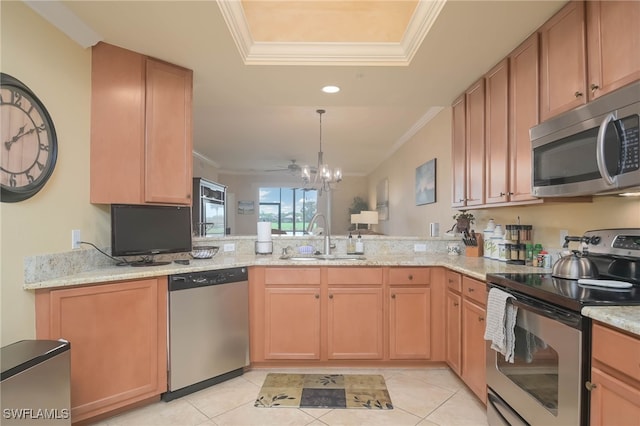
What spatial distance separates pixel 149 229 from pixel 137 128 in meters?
0.71

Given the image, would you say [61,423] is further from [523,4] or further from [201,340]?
[523,4]

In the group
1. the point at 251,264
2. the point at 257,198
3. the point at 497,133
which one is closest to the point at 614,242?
the point at 497,133

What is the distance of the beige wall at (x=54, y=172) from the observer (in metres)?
1.70

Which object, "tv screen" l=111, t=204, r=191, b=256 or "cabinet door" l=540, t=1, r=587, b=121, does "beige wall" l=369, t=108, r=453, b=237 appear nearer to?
"cabinet door" l=540, t=1, r=587, b=121

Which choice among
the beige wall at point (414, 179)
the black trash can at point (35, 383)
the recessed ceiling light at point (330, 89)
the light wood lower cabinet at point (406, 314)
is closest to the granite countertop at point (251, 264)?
the light wood lower cabinet at point (406, 314)

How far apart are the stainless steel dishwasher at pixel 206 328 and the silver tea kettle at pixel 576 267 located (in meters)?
2.10

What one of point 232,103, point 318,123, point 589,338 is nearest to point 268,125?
point 318,123

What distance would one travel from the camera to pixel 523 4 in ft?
5.87

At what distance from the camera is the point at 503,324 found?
1.78 m

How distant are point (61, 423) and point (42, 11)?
2.11 meters

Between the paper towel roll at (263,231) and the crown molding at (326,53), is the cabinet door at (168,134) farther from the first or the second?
the paper towel roll at (263,231)

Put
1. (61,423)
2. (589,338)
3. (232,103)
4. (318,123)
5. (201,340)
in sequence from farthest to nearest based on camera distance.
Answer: (318,123), (232,103), (201,340), (61,423), (589,338)

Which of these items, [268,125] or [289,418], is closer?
[289,418]

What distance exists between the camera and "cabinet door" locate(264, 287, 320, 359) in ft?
9.07
